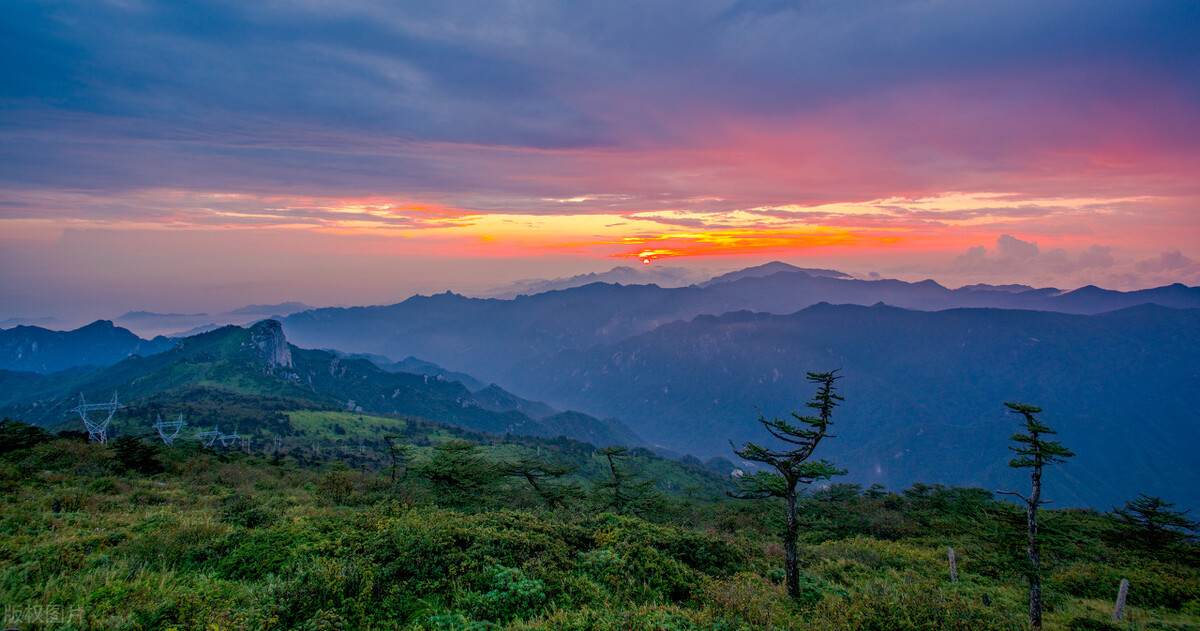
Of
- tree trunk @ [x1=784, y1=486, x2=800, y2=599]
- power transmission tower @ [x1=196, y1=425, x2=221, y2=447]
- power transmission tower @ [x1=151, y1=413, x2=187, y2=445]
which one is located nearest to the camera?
tree trunk @ [x1=784, y1=486, x2=800, y2=599]

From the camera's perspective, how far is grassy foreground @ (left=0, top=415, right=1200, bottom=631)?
9812 mm

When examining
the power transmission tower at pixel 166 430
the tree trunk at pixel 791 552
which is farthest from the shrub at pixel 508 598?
the power transmission tower at pixel 166 430

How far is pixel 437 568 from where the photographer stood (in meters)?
12.9

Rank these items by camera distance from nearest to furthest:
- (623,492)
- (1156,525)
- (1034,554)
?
1. (1034,554)
2. (1156,525)
3. (623,492)

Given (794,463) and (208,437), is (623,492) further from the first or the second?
(208,437)

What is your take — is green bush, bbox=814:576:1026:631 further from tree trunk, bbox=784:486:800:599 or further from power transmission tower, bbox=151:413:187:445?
power transmission tower, bbox=151:413:187:445

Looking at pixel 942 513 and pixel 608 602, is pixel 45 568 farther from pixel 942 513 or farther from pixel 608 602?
pixel 942 513

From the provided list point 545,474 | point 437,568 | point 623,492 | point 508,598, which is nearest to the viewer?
point 508,598

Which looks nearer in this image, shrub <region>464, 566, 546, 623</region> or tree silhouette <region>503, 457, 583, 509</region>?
shrub <region>464, 566, 546, 623</region>

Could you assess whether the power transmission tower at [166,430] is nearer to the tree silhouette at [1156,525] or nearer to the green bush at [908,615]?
the green bush at [908,615]

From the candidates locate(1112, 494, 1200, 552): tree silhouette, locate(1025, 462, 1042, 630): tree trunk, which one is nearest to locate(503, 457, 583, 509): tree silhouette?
locate(1025, 462, 1042, 630): tree trunk

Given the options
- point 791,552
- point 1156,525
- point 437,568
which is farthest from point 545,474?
point 1156,525

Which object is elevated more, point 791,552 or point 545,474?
point 791,552

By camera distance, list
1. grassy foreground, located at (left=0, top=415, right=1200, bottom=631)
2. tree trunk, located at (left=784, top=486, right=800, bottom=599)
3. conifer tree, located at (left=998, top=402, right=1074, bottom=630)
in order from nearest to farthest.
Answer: grassy foreground, located at (left=0, top=415, right=1200, bottom=631), tree trunk, located at (left=784, top=486, right=800, bottom=599), conifer tree, located at (left=998, top=402, right=1074, bottom=630)
